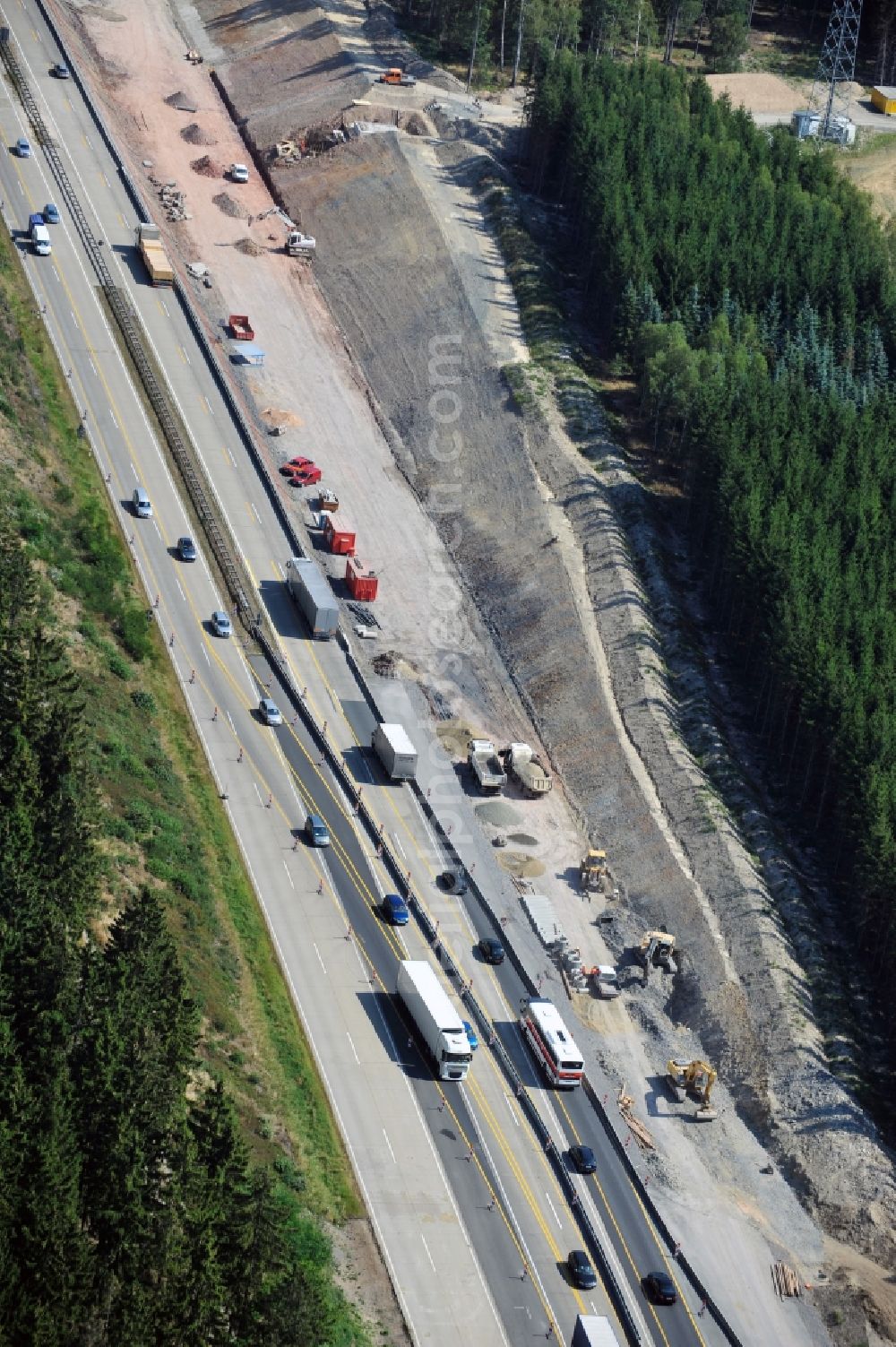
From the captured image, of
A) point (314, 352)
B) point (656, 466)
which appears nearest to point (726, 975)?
point (656, 466)

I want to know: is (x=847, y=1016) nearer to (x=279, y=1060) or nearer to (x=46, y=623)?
(x=279, y=1060)

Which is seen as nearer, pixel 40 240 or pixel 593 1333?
pixel 593 1333

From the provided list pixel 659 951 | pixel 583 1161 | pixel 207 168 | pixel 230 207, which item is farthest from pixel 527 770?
pixel 207 168

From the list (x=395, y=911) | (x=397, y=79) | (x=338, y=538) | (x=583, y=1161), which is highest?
(x=397, y=79)

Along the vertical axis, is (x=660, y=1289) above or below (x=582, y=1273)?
below

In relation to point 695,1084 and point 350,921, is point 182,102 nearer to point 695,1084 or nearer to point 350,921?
point 350,921
